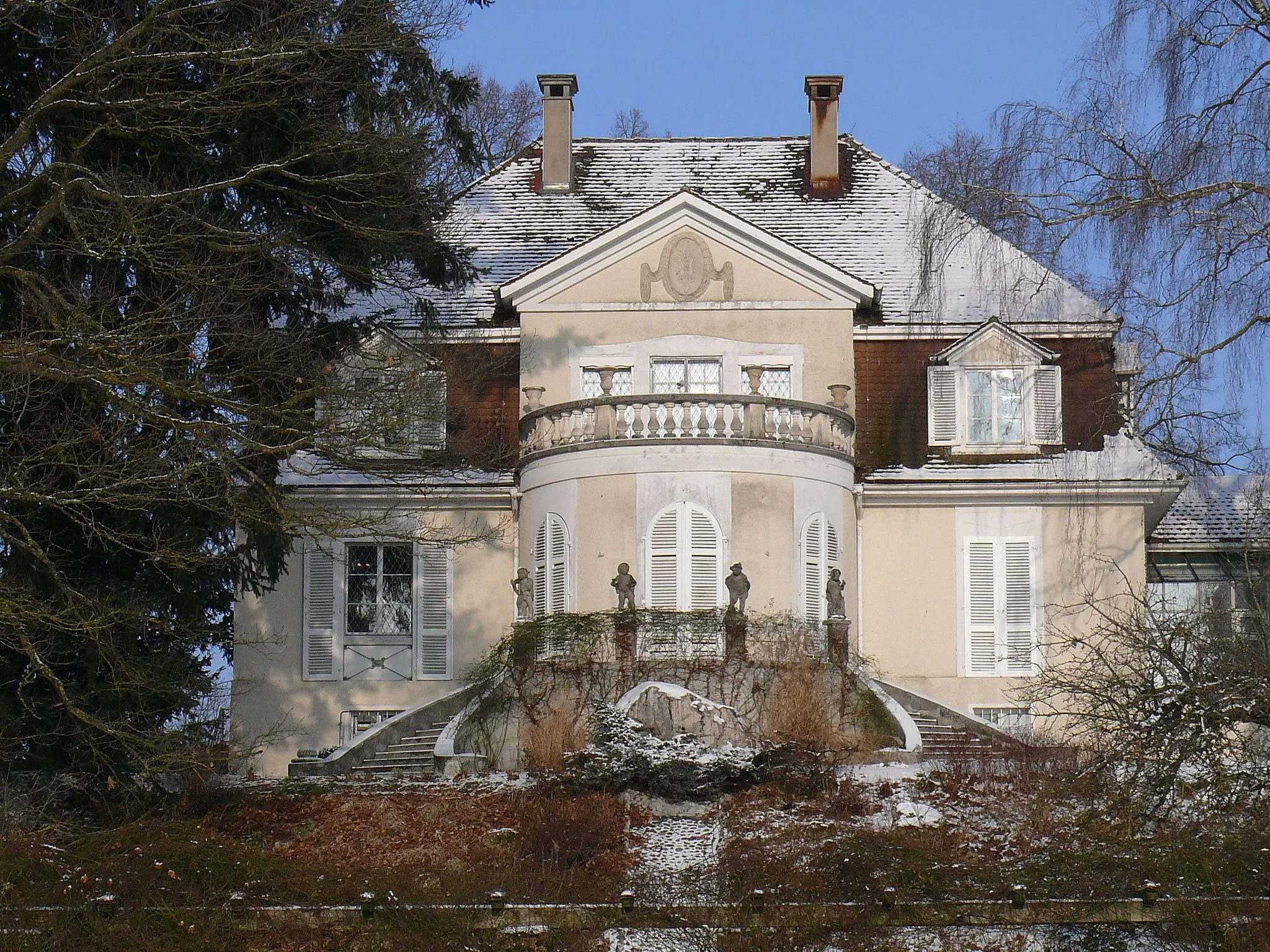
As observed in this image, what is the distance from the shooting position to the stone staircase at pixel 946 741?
73.3ft

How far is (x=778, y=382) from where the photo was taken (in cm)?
2800

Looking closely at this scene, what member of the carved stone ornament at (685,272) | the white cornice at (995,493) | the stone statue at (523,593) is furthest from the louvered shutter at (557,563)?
the white cornice at (995,493)

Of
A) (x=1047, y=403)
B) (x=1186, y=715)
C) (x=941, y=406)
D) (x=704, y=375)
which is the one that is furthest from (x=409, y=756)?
(x=1186, y=715)

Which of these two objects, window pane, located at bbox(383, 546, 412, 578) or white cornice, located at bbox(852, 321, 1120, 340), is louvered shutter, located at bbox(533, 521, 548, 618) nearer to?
window pane, located at bbox(383, 546, 412, 578)

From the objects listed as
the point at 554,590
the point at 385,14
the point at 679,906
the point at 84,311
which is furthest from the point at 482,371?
the point at 679,906

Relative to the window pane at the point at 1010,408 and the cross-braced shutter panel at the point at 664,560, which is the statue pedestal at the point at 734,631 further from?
the window pane at the point at 1010,408

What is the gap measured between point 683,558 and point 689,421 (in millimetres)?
1771

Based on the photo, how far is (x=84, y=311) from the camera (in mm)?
18781

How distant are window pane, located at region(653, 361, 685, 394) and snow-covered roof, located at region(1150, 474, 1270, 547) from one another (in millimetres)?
7645

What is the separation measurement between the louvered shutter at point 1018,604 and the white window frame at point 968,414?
4.61 ft

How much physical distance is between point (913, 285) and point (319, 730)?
1059 centimetres

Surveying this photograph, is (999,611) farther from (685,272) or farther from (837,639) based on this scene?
(685,272)

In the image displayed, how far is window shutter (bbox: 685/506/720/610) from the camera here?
25.6 metres

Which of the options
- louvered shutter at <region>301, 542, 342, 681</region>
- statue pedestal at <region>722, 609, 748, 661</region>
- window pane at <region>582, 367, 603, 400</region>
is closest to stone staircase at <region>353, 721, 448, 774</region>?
louvered shutter at <region>301, 542, 342, 681</region>
